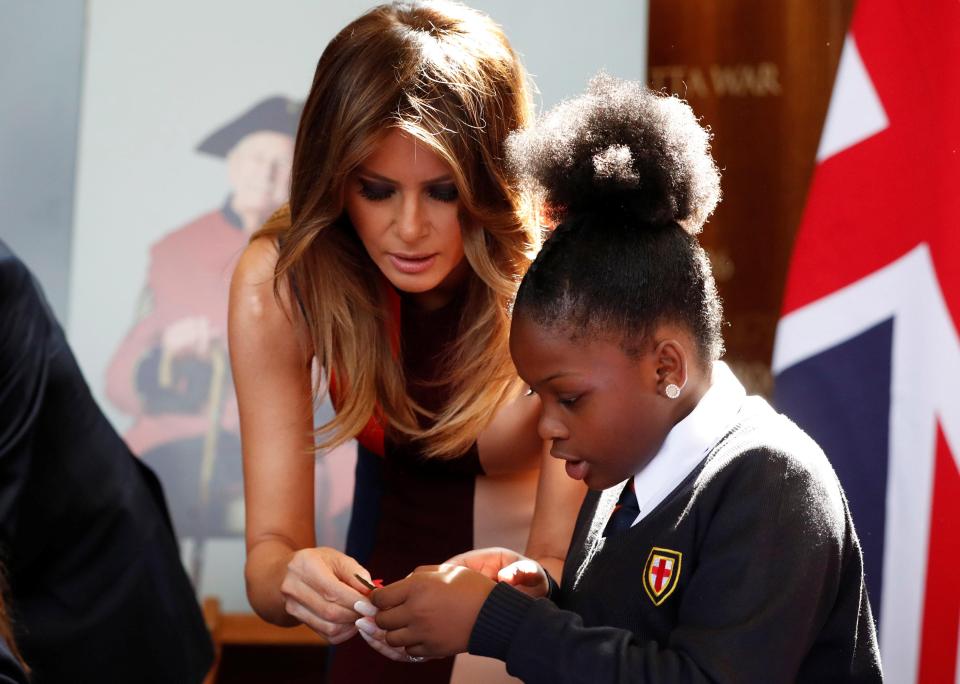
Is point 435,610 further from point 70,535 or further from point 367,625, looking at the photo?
point 70,535

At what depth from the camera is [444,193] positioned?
5.36 feet

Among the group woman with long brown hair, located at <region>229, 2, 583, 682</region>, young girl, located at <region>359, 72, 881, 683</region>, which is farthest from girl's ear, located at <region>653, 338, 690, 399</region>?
woman with long brown hair, located at <region>229, 2, 583, 682</region>

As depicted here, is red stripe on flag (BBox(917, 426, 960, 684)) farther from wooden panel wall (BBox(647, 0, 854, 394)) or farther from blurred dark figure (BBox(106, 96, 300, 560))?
→ blurred dark figure (BBox(106, 96, 300, 560))

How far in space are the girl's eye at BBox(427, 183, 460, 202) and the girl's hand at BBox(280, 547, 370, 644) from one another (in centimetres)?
47

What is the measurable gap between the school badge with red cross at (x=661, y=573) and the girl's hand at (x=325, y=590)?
0.33m

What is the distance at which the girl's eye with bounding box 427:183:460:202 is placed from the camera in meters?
1.63

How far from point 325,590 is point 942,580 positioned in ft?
3.26

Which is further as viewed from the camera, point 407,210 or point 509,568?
point 407,210

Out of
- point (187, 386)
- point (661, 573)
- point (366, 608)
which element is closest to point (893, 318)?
point (661, 573)

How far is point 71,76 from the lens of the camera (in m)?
3.31

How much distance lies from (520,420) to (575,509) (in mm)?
150

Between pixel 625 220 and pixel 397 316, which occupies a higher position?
pixel 625 220

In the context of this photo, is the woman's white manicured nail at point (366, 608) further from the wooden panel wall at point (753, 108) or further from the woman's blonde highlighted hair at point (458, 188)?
the wooden panel wall at point (753, 108)

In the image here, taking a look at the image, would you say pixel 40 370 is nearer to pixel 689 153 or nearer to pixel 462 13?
pixel 462 13
